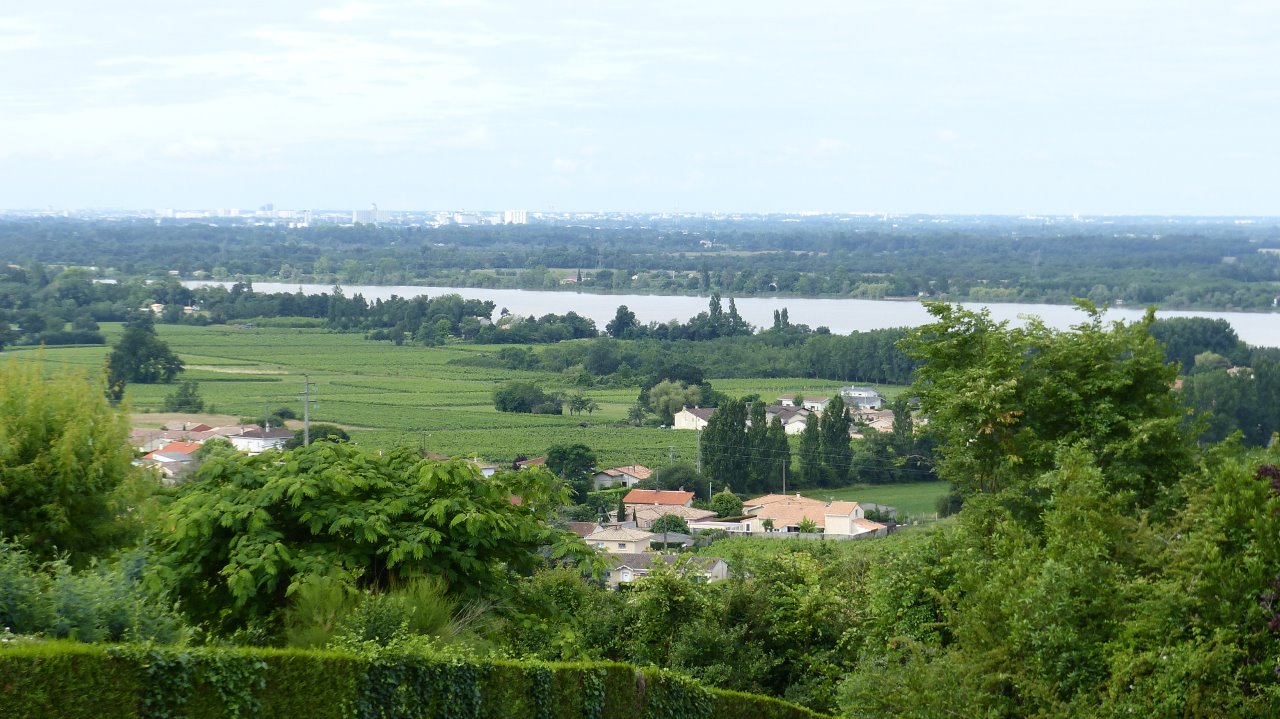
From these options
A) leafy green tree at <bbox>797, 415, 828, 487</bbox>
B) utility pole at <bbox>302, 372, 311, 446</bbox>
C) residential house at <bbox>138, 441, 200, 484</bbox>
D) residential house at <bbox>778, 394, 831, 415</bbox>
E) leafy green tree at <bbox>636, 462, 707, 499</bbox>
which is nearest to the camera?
utility pole at <bbox>302, 372, 311, 446</bbox>

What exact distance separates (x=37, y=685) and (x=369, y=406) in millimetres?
48658

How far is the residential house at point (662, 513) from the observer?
33.4 metres

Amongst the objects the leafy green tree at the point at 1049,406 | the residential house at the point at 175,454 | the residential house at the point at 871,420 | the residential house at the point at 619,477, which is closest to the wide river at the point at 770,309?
the residential house at the point at 871,420

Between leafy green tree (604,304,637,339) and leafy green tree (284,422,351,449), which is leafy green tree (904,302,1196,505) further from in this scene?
leafy green tree (604,304,637,339)

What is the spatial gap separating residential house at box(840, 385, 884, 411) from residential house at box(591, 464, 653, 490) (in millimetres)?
16928

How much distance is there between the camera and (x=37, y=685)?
13.0ft

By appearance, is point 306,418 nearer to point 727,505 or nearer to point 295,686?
point 727,505

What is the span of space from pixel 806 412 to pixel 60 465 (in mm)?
45033

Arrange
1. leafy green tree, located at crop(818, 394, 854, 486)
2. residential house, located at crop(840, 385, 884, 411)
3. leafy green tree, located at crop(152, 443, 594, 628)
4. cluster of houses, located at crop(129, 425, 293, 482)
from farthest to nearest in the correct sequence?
1. residential house, located at crop(840, 385, 884, 411)
2. leafy green tree, located at crop(818, 394, 854, 486)
3. cluster of houses, located at crop(129, 425, 293, 482)
4. leafy green tree, located at crop(152, 443, 594, 628)

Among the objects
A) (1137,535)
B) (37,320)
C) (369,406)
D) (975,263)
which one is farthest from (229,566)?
(975,263)

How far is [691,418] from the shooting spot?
173ft

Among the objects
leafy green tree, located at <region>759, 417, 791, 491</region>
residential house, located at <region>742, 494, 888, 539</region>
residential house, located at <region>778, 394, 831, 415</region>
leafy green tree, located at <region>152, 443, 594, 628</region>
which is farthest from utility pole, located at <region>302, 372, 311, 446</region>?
residential house, located at <region>778, 394, 831, 415</region>

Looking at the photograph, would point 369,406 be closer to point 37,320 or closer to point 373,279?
point 37,320

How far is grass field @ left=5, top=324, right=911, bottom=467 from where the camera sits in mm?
45531
